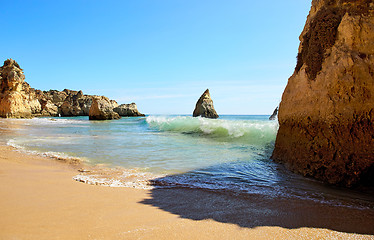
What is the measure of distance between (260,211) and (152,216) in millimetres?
1187

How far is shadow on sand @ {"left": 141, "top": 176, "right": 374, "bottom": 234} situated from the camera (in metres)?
2.22

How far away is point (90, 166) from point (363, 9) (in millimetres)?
5667

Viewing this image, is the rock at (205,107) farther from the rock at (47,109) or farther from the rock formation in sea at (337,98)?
the rock at (47,109)

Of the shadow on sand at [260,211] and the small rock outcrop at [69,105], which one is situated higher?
the small rock outcrop at [69,105]

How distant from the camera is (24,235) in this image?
182 centimetres

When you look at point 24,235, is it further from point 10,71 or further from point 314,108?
point 10,71

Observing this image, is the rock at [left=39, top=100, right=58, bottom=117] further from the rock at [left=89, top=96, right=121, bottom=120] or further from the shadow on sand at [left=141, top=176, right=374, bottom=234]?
the shadow on sand at [left=141, top=176, right=374, bottom=234]

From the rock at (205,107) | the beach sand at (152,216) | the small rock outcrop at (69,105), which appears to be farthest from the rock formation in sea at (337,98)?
the small rock outcrop at (69,105)

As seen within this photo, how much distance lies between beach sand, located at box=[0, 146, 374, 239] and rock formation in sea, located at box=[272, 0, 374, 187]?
116 centimetres

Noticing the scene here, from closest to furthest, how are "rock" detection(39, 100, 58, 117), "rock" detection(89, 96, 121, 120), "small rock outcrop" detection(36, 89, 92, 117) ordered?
"rock" detection(89, 96, 121, 120)
"rock" detection(39, 100, 58, 117)
"small rock outcrop" detection(36, 89, 92, 117)

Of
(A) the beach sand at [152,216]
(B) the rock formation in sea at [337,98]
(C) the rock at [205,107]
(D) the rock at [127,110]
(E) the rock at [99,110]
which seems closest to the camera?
(A) the beach sand at [152,216]

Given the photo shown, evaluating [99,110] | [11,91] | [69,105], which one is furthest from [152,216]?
[69,105]

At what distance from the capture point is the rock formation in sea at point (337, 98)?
339 cm

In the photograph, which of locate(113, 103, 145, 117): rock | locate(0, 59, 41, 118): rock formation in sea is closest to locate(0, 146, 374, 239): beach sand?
locate(0, 59, 41, 118): rock formation in sea
